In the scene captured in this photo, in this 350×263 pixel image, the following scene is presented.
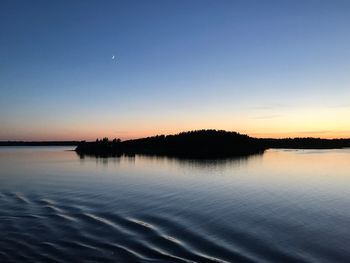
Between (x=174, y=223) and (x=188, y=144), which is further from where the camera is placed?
(x=188, y=144)

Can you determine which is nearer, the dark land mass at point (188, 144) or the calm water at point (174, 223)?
the calm water at point (174, 223)

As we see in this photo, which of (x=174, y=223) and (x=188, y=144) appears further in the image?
(x=188, y=144)

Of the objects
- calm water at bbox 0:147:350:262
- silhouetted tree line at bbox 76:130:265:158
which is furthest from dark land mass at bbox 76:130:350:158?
calm water at bbox 0:147:350:262

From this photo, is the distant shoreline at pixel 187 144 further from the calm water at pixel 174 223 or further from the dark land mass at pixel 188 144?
the calm water at pixel 174 223

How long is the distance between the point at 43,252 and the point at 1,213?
10.6 m

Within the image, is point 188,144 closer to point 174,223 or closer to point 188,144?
point 188,144

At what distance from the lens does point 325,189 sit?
124ft

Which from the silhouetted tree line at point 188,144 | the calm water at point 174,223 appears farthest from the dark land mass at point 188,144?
the calm water at point 174,223

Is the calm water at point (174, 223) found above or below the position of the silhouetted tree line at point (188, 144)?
below

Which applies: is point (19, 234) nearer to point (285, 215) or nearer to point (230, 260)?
point (230, 260)

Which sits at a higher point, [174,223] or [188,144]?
[188,144]

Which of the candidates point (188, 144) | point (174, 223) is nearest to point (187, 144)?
point (188, 144)

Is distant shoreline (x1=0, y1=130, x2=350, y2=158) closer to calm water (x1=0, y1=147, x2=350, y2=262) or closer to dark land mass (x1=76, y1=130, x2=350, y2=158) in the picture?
dark land mass (x1=76, y1=130, x2=350, y2=158)

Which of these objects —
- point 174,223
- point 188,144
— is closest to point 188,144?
point 188,144
